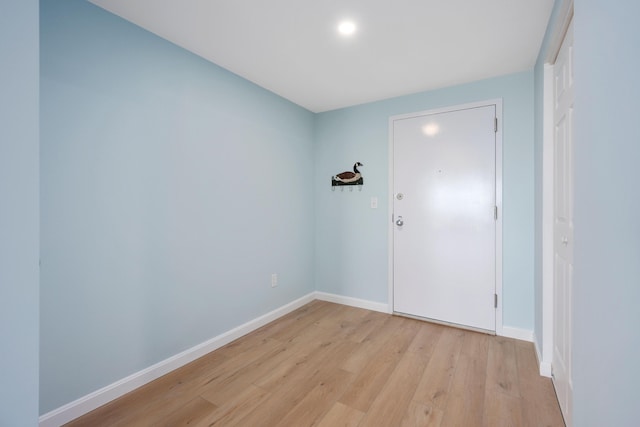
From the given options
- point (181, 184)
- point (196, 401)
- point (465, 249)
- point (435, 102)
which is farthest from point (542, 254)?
point (181, 184)

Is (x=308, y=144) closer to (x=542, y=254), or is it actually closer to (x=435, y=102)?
(x=435, y=102)

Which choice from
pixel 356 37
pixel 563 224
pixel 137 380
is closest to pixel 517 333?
pixel 563 224

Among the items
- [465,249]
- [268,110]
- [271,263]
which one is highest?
[268,110]

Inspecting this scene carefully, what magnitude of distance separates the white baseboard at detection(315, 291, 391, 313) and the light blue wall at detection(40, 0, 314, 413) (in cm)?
98

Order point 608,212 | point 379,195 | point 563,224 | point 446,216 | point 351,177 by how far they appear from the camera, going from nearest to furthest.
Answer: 1. point 608,212
2. point 563,224
3. point 446,216
4. point 379,195
5. point 351,177

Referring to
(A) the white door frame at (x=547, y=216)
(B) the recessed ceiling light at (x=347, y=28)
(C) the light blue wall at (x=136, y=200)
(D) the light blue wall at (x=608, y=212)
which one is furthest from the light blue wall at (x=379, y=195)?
(D) the light blue wall at (x=608, y=212)

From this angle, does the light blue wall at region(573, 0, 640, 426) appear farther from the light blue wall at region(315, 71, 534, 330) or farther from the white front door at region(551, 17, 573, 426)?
the light blue wall at region(315, 71, 534, 330)

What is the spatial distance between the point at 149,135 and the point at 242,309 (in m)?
1.67

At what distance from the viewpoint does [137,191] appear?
1809mm

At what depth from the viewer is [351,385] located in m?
1.84

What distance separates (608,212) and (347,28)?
5.73ft

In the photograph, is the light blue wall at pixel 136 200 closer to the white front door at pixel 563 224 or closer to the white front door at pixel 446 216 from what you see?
the white front door at pixel 446 216

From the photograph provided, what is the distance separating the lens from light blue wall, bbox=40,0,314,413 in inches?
58.3

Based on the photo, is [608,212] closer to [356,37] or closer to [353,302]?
[356,37]
